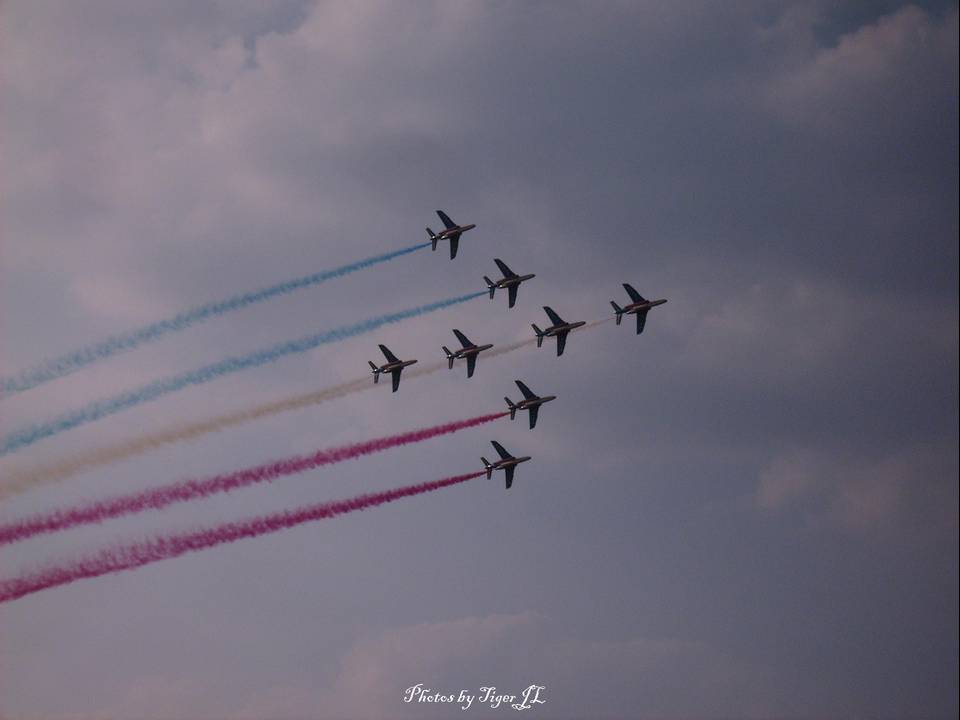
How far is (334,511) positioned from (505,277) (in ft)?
103

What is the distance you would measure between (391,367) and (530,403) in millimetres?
15036

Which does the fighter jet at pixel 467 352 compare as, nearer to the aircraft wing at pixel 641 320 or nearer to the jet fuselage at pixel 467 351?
the jet fuselage at pixel 467 351

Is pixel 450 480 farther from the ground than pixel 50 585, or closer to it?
farther from the ground

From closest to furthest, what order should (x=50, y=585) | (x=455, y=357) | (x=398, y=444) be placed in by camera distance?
(x=50, y=585), (x=398, y=444), (x=455, y=357)

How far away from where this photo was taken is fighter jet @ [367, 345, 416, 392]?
12429 cm

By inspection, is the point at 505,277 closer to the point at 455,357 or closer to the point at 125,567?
the point at 455,357

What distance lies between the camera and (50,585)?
96.6 meters

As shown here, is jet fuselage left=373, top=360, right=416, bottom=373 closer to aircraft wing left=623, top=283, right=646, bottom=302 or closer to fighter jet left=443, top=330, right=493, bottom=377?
fighter jet left=443, top=330, right=493, bottom=377

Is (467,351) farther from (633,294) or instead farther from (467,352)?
(633,294)

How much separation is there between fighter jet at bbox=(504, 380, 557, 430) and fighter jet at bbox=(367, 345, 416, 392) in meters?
11.4

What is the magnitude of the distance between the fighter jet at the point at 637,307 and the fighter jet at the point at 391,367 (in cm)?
2260

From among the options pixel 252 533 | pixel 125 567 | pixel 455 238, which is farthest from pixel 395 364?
pixel 125 567

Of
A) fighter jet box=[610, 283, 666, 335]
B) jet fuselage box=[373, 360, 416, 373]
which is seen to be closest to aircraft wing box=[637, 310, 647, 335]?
fighter jet box=[610, 283, 666, 335]

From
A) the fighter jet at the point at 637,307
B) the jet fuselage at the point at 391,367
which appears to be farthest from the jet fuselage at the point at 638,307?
the jet fuselage at the point at 391,367
